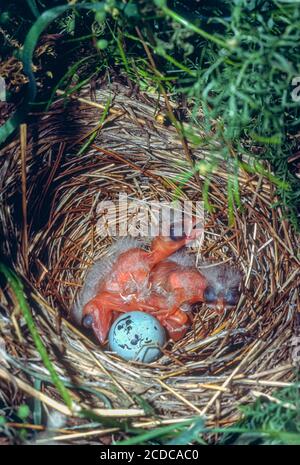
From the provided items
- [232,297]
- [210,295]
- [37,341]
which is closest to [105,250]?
[210,295]

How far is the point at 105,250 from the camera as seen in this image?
2660 millimetres

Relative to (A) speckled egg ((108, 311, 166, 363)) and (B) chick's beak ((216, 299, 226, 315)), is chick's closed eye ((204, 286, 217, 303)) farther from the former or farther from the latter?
(A) speckled egg ((108, 311, 166, 363))

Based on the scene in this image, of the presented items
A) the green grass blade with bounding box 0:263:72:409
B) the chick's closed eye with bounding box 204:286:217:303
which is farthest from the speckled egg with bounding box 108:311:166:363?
the green grass blade with bounding box 0:263:72:409

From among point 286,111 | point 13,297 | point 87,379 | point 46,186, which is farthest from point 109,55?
point 87,379

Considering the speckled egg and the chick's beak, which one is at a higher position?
the chick's beak

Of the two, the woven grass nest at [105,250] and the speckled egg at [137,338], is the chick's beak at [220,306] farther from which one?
the speckled egg at [137,338]

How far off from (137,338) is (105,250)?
0.69 m

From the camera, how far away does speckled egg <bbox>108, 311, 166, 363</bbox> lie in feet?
6.83

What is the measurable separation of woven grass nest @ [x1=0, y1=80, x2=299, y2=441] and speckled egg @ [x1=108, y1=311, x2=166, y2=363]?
0.07 metres

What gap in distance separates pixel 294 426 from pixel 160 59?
58.4 inches

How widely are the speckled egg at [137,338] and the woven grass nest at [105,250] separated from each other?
7cm

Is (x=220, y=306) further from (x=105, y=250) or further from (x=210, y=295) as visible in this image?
(x=105, y=250)

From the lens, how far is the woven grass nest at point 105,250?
1.72 metres

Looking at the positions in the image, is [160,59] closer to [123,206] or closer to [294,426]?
[123,206]
